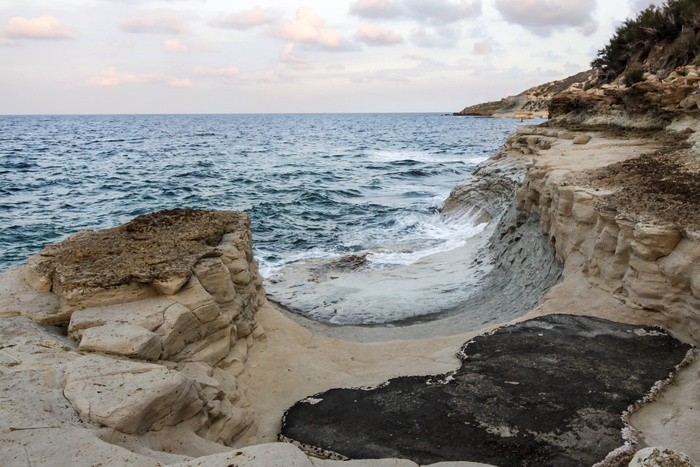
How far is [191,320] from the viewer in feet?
19.4

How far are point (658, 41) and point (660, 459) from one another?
31.4 m

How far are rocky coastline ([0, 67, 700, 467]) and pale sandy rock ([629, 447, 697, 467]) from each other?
19 millimetres

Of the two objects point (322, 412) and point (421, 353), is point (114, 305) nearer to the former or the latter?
point (322, 412)

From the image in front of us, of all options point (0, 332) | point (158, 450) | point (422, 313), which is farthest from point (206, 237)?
point (422, 313)

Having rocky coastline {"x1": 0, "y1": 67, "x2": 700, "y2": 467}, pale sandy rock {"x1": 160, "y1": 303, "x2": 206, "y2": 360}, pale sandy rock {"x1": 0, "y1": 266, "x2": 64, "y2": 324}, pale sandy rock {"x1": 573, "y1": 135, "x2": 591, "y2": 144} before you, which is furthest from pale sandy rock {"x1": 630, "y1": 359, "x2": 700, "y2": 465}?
pale sandy rock {"x1": 573, "y1": 135, "x2": 591, "y2": 144}

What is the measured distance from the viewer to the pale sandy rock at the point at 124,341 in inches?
196

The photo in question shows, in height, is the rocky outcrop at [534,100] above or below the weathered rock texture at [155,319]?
above

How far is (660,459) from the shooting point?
333 cm

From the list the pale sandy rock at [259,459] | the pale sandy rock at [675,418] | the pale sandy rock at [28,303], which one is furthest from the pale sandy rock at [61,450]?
the pale sandy rock at [675,418]

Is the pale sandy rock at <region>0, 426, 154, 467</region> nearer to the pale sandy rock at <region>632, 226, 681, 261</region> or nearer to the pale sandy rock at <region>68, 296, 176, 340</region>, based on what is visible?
the pale sandy rock at <region>68, 296, 176, 340</region>

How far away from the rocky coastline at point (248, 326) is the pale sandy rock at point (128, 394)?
0.05 ft

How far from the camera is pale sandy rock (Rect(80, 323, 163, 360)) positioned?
497 cm

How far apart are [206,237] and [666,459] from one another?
616 cm

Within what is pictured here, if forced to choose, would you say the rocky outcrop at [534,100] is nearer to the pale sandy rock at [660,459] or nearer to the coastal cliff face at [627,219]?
the coastal cliff face at [627,219]
